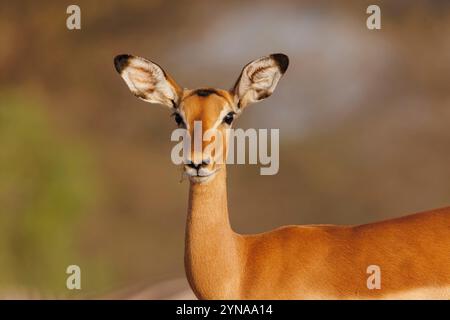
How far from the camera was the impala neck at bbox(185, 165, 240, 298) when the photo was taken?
3.71 metres

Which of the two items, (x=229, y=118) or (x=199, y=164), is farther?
(x=229, y=118)

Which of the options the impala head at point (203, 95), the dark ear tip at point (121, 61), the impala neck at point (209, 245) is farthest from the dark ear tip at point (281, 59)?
the dark ear tip at point (121, 61)

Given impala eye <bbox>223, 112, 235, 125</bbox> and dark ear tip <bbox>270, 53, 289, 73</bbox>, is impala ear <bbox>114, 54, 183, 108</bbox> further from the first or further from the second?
dark ear tip <bbox>270, 53, 289, 73</bbox>

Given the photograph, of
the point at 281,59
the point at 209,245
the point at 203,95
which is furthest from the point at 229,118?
the point at 209,245

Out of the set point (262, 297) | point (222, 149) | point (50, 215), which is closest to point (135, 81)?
point (222, 149)

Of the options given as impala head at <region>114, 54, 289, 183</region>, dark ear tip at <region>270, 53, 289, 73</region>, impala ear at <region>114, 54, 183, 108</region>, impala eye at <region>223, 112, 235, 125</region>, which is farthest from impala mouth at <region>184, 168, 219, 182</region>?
dark ear tip at <region>270, 53, 289, 73</region>

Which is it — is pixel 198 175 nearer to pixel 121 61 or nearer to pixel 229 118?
pixel 229 118

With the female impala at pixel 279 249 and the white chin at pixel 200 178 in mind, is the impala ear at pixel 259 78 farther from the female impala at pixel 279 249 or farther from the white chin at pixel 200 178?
the white chin at pixel 200 178

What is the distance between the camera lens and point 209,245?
375 cm

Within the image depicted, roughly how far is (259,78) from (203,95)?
0.35 meters

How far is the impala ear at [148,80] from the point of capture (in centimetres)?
388

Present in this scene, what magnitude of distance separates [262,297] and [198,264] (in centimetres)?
34

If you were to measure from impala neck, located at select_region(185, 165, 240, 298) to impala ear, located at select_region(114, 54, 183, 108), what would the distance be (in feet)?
1.52
